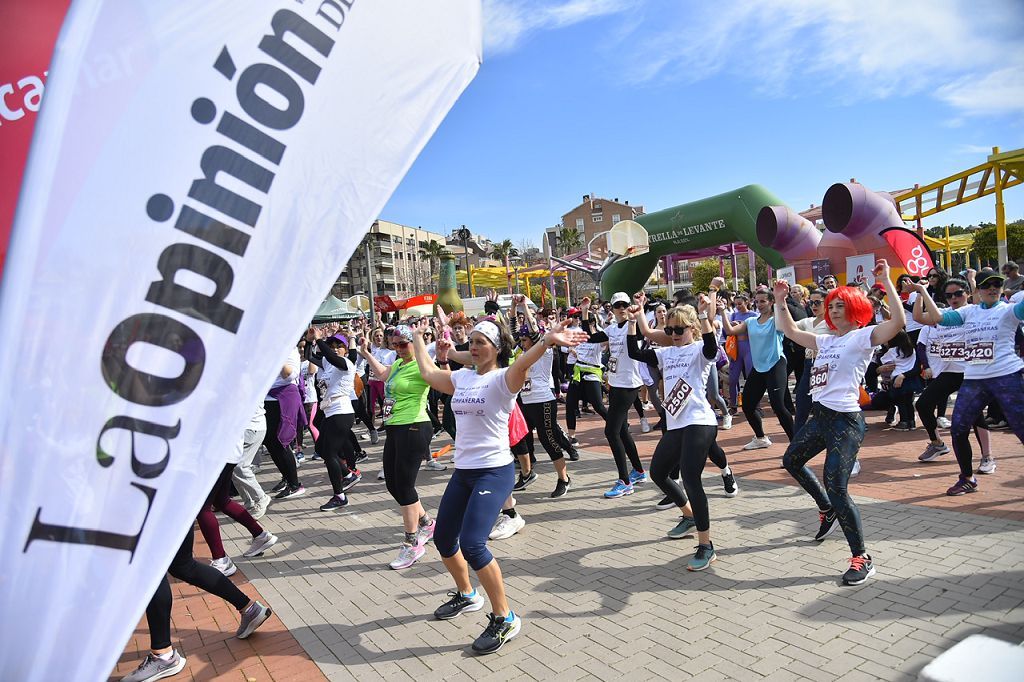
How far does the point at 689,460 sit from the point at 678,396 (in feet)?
1.62

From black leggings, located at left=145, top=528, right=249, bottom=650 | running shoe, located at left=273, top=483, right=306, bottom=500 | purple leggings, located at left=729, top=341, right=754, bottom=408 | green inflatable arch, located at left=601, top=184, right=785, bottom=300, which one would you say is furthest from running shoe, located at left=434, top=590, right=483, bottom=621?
green inflatable arch, located at left=601, top=184, right=785, bottom=300

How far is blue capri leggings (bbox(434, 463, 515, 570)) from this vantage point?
12.5ft

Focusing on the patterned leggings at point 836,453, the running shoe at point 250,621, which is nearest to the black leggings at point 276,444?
the running shoe at point 250,621

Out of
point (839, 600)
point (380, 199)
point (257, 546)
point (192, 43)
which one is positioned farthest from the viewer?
point (257, 546)

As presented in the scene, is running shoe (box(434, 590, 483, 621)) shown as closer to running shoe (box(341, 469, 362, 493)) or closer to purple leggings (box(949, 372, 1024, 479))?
running shoe (box(341, 469, 362, 493))

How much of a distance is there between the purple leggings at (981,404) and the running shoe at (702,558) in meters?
2.62

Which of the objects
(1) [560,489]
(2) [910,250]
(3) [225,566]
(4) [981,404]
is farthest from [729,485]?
(2) [910,250]

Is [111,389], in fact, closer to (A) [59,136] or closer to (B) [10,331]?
(B) [10,331]

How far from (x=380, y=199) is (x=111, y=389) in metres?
0.73

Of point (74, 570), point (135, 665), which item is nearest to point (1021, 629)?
point (74, 570)

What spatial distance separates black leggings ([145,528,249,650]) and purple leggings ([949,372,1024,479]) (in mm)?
5846

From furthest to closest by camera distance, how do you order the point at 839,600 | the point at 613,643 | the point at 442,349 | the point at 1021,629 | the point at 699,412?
the point at 442,349 < the point at 699,412 < the point at 839,600 < the point at 613,643 < the point at 1021,629

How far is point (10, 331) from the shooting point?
1.21 m

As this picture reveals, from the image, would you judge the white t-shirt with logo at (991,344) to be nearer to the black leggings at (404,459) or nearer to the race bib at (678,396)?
the race bib at (678,396)
